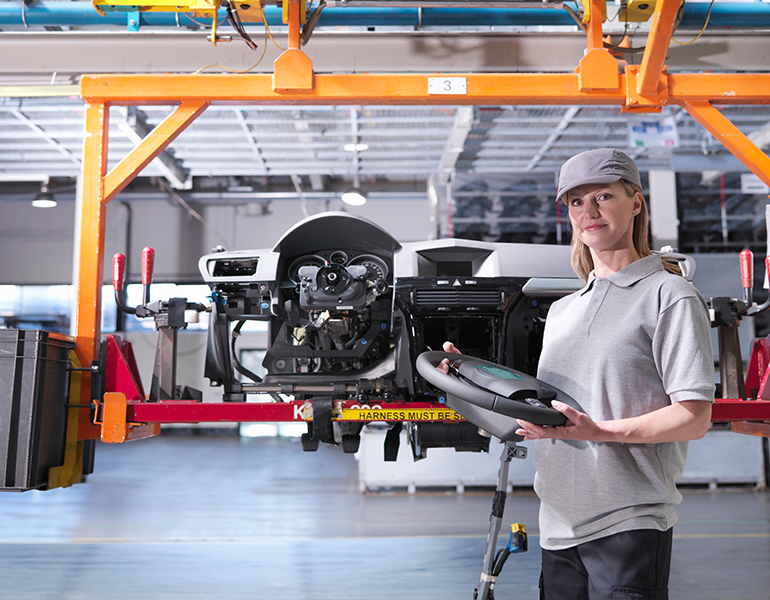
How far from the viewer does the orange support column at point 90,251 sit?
3.13 metres

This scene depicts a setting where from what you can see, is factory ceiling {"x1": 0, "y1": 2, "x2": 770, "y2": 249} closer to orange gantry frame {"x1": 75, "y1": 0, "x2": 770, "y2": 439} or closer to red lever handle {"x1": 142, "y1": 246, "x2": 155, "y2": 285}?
orange gantry frame {"x1": 75, "y1": 0, "x2": 770, "y2": 439}

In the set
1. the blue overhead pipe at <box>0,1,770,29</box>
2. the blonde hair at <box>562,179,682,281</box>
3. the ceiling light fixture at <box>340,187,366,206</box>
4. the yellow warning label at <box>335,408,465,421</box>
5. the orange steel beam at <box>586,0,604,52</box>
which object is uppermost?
the ceiling light fixture at <box>340,187,366,206</box>

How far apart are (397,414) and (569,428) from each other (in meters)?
1.78

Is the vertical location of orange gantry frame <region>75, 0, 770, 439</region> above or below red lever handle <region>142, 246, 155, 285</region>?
above

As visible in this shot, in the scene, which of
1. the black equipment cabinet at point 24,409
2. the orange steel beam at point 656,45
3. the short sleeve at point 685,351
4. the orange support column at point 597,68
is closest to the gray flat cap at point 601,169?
the short sleeve at point 685,351

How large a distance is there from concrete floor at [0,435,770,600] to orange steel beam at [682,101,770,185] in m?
2.55

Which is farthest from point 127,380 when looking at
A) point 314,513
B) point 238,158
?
point 238,158

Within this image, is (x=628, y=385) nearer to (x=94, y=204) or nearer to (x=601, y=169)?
(x=601, y=169)

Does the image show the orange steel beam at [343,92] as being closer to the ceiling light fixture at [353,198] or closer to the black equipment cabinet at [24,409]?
the black equipment cabinet at [24,409]

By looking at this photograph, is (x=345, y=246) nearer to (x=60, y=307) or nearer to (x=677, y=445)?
(x=677, y=445)

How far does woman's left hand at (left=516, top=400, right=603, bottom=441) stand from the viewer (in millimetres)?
1155

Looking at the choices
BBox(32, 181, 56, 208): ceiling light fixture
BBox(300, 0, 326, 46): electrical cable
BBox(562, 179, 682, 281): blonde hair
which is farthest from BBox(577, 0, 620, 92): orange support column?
BBox(32, 181, 56, 208): ceiling light fixture

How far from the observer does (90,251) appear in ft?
10.6

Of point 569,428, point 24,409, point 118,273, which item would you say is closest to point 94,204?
point 118,273
